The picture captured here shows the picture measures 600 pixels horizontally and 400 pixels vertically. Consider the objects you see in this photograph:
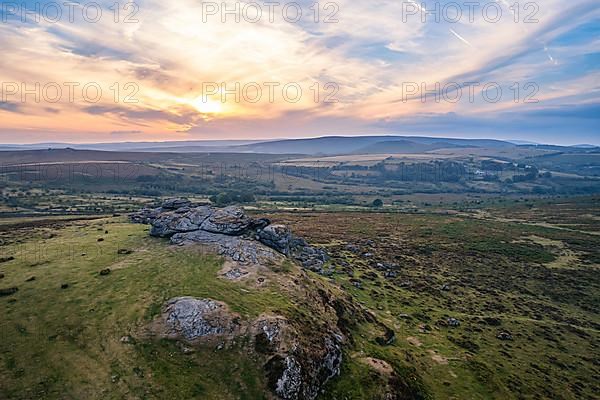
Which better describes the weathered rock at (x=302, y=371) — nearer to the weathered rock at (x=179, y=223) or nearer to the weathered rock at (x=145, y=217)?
the weathered rock at (x=179, y=223)

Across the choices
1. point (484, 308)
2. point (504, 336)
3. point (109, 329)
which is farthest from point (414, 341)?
point (109, 329)

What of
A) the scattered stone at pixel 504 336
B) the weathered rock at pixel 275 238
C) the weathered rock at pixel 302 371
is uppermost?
the weathered rock at pixel 275 238

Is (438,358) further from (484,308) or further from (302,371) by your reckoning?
(484,308)

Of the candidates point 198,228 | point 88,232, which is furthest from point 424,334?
point 88,232

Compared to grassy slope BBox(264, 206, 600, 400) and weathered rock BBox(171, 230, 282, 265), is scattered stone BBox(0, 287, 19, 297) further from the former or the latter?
grassy slope BBox(264, 206, 600, 400)

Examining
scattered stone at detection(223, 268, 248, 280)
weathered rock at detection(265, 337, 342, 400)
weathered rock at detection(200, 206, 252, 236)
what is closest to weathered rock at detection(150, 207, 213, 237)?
weathered rock at detection(200, 206, 252, 236)

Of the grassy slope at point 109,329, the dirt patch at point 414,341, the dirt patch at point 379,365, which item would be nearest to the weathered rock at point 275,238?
the grassy slope at point 109,329

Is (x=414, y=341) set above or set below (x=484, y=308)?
above
